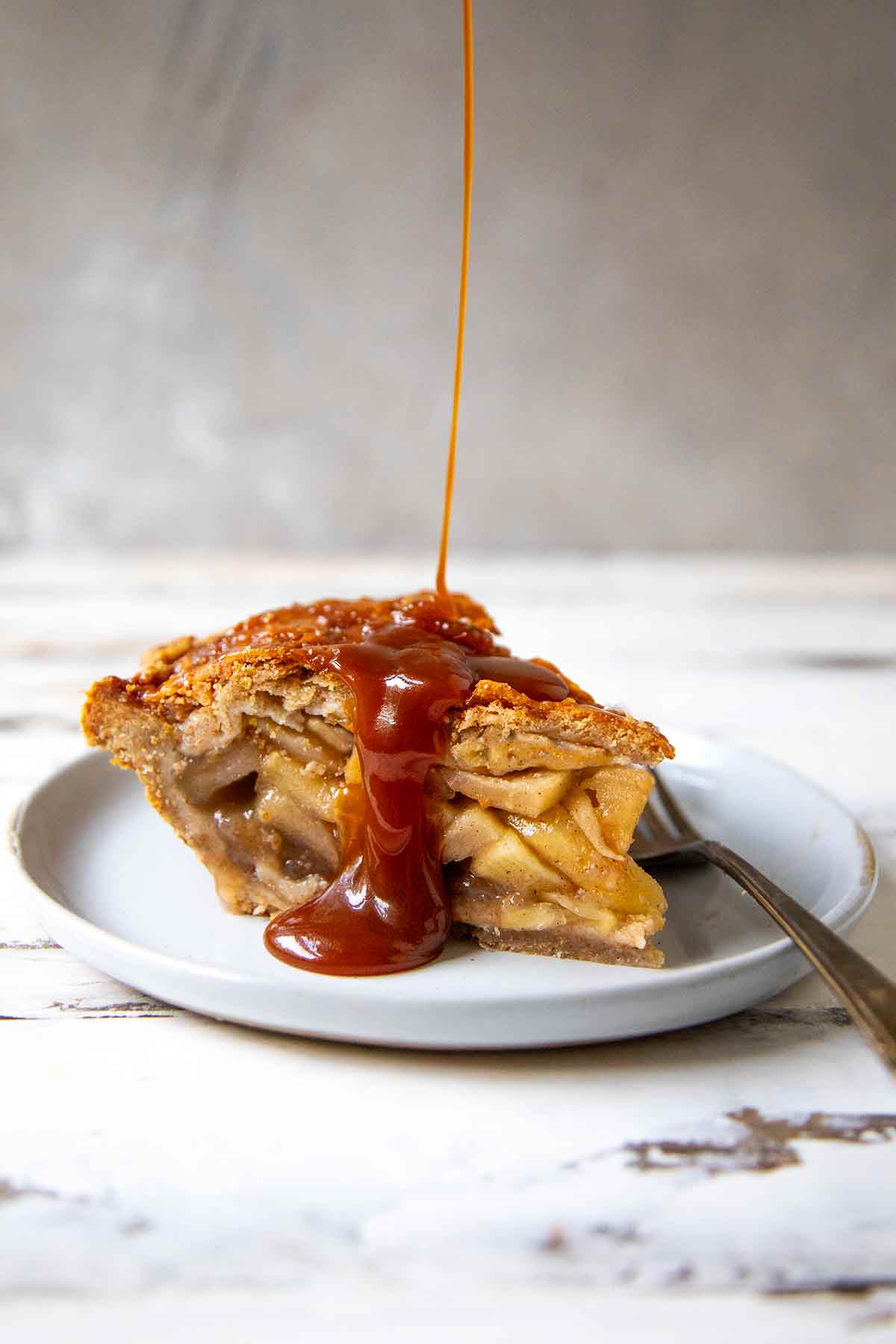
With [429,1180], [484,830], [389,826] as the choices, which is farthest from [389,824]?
[429,1180]

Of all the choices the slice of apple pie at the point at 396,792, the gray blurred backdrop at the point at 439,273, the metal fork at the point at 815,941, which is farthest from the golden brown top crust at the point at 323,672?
the gray blurred backdrop at the point at 439,273

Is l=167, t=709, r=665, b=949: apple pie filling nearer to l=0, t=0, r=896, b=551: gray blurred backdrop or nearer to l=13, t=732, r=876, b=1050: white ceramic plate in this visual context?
l=13, t=732, r=876, b=1050: white ceramic plate

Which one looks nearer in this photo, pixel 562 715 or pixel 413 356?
pixel 562 715

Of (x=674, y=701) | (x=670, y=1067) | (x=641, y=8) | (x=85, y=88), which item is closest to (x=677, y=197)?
(x=641, y=8)

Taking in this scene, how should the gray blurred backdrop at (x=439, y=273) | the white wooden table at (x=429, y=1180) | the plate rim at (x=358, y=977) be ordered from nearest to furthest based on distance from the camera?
1. the white wooden table at (x=429, y=1180)
2. the plate rim at (x=358, y=977)
3. the gray blurred backdrop at (x=439, y=273)

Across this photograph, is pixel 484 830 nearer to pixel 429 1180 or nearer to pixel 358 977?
pixel 358 977

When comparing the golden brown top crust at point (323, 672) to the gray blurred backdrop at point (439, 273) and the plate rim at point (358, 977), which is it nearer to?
the plate rim at point (358, 977)

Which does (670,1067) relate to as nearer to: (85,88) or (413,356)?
(413,356)
